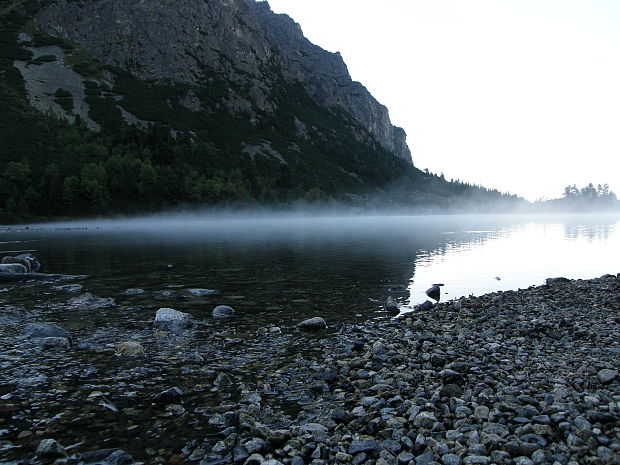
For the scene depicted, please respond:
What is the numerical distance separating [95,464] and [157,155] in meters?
165

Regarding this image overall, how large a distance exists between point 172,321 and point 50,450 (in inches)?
360

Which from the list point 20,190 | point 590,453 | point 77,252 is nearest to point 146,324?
point 590,453

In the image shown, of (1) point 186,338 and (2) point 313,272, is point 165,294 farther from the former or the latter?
(2) point 313,272

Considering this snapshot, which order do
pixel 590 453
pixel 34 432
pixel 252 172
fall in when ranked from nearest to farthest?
pixel 590 453 → pixel 34 432 → pixel 252 172

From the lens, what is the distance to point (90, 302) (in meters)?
20.7

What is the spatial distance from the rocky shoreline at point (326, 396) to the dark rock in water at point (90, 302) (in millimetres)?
4839

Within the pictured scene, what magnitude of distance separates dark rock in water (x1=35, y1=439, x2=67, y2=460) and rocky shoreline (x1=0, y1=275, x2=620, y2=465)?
2cm

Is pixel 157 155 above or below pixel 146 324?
above

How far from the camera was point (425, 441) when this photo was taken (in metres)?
7.39

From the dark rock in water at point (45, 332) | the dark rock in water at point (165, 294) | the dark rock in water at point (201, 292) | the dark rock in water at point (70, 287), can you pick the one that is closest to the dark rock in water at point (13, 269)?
the dark rock in water at point (70, 287)

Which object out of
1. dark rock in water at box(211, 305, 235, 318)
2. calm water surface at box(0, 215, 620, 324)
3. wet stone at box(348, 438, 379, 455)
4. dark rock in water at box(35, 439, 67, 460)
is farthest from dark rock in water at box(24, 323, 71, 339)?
wet stone at box(348, 438, 379, 455)

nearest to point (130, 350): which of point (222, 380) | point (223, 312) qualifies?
point (222, 380)

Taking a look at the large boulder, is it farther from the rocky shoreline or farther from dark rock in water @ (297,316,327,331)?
dark rock in water @ (297,316,327,331)

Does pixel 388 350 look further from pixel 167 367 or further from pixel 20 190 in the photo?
pixel 20 190
